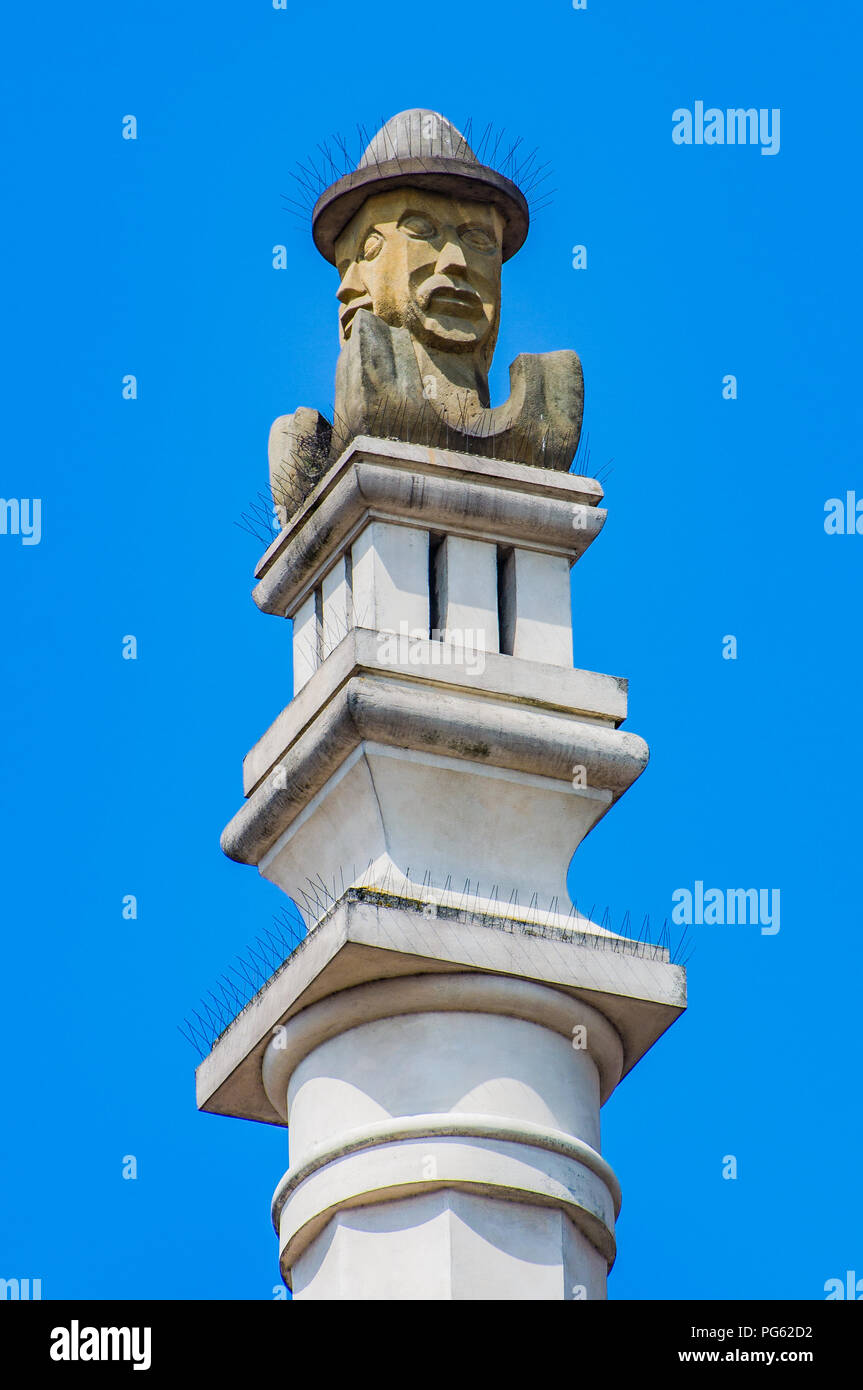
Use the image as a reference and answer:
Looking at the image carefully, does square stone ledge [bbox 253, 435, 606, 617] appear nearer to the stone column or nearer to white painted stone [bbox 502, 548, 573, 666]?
the stone column

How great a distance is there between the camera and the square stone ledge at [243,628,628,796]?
28125mm

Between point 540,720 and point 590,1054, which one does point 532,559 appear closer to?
point 540,720

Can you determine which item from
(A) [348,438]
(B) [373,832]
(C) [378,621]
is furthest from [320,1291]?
(A) [348,438]

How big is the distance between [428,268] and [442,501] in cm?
267

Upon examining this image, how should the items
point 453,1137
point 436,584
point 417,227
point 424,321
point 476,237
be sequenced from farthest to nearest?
point 476,237, point 417,227, point 424,321, point 436,584, point 453,1137

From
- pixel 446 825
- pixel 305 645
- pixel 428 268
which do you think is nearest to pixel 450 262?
pixel 428 268

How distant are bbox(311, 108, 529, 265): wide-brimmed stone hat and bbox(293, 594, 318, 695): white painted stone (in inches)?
142

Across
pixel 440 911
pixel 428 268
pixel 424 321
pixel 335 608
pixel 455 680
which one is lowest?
pixel 440 911

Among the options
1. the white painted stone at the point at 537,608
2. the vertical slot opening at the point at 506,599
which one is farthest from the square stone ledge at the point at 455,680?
the vertical slot opening at the point at 506,599

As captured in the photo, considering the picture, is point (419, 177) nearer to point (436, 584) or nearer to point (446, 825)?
point (436, 584)

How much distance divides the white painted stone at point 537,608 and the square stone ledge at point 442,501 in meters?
0.15

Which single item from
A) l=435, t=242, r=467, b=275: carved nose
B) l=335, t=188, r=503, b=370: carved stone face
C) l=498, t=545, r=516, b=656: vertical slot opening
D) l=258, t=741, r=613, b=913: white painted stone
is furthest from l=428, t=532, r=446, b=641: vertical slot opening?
l=435, t=242, r=467, b=275: carved nose

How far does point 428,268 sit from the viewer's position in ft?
102

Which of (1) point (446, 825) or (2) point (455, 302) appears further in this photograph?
(2) point (455, 302)
